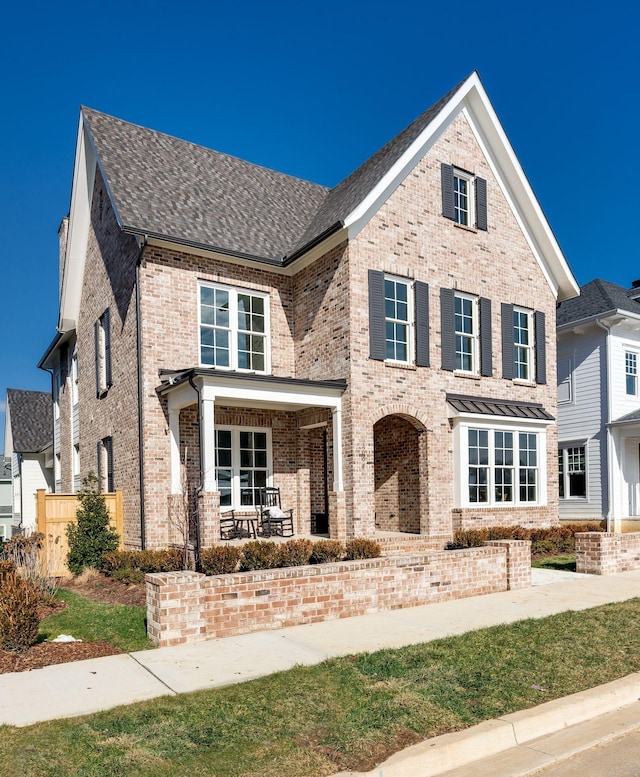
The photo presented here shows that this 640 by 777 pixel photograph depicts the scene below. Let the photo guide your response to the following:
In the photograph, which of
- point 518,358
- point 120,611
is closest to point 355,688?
point 120,611

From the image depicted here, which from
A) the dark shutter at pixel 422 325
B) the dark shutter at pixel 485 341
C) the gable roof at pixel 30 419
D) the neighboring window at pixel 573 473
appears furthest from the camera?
the gable roof at pixel 30 419

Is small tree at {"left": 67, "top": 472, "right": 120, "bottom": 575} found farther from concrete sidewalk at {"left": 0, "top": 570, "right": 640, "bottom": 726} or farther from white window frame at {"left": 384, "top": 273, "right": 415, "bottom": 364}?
white window frame at {"left": 384, "top": 273, "right": 415, "bottom": 364}

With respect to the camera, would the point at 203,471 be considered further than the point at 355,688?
Yes

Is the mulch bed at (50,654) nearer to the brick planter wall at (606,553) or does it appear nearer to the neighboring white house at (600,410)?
the brick planter wall at (606,553)

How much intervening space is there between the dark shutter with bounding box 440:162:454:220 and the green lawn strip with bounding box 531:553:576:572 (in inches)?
342

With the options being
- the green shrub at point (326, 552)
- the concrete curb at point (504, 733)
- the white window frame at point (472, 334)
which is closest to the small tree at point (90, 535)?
the green shrub at point (326, 552)

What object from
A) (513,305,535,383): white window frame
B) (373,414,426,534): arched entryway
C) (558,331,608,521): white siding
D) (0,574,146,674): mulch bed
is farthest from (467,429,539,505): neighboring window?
(0,574,146,674): mulch bed

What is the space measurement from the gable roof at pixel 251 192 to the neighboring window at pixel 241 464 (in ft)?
13.8

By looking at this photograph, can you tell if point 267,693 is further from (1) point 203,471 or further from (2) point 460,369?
(2) point 460,369

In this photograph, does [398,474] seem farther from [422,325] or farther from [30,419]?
[30,419]

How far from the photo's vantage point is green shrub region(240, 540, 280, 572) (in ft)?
37.6

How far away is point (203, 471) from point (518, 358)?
10.1 meters

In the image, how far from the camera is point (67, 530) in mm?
14422

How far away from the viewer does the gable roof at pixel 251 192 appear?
15609 millimetres
